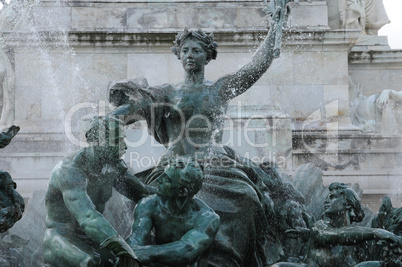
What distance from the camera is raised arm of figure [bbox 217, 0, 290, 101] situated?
28.9 feet

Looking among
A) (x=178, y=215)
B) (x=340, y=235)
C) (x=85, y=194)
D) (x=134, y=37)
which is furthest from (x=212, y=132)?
(x=134, y=37)

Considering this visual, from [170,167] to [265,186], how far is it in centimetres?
166

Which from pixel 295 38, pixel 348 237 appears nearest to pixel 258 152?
pixel 295 38

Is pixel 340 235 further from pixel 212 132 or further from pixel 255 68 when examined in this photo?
pixel 255 68

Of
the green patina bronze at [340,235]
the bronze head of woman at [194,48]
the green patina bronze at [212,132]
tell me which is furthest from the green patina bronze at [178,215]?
the bronze head of woman at [194,48]

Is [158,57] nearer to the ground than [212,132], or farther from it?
farther from it

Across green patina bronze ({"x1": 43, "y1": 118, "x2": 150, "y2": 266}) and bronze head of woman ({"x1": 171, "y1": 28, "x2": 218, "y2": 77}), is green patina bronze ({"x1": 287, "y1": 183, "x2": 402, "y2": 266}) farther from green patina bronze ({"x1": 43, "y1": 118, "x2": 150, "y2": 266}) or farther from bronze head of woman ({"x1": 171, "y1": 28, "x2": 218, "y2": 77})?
bronze head of woman ({"x1": 171, "y1": 28, "x2": 218, "y2": 77})

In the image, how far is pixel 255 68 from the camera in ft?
29.3

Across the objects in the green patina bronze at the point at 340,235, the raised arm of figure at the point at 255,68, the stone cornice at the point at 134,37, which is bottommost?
the green patina bronze at the point at 340,235

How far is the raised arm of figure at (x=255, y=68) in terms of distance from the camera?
347 inches

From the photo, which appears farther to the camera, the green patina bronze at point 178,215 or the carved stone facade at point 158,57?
the carved stone facade at point 158,57

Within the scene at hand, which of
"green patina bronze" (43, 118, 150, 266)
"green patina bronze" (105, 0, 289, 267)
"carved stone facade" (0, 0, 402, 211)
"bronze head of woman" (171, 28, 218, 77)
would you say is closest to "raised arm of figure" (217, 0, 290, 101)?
"green patina bronze" (105, 0, 289, 267)

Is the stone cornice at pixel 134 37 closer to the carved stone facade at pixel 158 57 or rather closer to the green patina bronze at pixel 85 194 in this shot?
the carved stone facade at pixel 158 57

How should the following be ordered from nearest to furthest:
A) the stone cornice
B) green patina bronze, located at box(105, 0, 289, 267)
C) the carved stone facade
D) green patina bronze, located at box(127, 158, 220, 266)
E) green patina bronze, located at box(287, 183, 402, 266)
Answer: green patina bronze, located at box(127, 158, 220, 266) < green patina bronze, located at box(287, 183, 402, 266) < green patina bronze, located at box(105, 0, 289, 267) < the carved stone facade < the stone cornice
